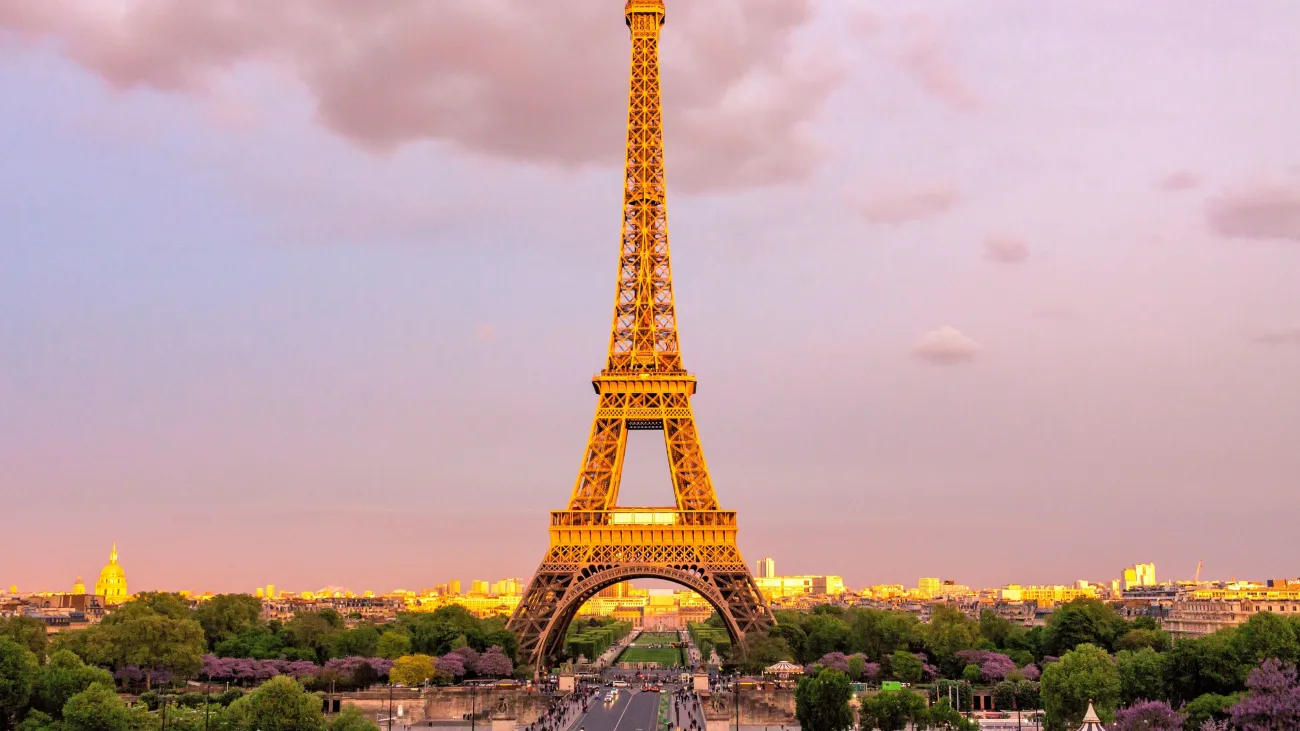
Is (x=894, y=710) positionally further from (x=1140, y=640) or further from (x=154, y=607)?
(x=154, y=607)

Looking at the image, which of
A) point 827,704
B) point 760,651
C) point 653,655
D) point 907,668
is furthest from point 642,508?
point 653,655

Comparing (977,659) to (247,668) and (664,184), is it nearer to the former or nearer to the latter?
(664,184)

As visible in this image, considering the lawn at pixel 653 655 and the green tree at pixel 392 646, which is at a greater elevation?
the green tree at pixel 392 646

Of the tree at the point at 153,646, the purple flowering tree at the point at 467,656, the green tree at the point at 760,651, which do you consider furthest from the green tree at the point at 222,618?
the green tree at the point at 760,651

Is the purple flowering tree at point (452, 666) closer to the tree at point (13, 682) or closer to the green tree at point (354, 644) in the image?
the green tree at point (354, 644)

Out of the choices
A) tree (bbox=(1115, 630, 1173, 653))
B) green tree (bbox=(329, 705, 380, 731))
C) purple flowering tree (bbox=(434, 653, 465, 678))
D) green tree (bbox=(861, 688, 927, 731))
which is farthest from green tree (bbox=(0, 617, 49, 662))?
tree (bbox=(1115, 630, 1173, 653))

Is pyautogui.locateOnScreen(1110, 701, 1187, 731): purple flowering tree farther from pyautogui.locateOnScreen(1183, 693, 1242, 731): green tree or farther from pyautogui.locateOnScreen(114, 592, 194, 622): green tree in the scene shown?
pyautogui.locateOnScreen(114, 592, 194, 622): green tree

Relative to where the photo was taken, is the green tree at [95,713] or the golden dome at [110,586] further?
the golden dome at [110,586]
